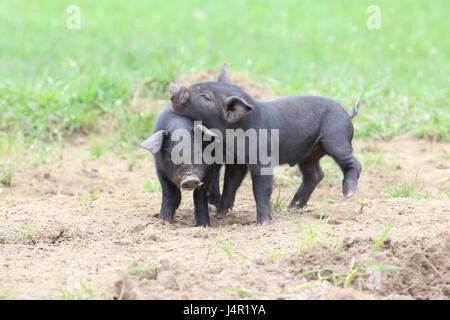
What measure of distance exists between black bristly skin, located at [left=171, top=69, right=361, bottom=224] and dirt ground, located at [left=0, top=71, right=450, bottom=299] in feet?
0.80

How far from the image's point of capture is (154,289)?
462cm

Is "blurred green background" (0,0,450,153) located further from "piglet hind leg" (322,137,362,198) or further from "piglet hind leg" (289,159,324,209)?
"piglet hind leg" (322,137,362,198)

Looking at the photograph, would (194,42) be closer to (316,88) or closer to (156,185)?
(316,88)

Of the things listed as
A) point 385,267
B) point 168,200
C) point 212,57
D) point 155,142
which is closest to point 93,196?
point 168,200

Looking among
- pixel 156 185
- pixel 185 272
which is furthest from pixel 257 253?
pixel 156 185

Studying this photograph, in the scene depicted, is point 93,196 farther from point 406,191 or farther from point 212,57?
point 212,57

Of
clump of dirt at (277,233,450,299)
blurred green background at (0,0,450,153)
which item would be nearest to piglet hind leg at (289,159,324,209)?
clump of dirt at (277,233,450,299)

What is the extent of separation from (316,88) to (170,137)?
445 cm

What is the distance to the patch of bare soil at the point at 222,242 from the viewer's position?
4.80m

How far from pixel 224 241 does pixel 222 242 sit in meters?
0.08

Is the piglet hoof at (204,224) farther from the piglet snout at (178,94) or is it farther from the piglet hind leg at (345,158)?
the piglet hind leg at (345,158)

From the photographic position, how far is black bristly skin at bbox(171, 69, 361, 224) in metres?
6.66

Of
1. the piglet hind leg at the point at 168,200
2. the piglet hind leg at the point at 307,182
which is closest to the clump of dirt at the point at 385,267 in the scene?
the piglet hind leg at the point at 168,200

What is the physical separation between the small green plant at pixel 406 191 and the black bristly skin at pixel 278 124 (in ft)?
2.11
